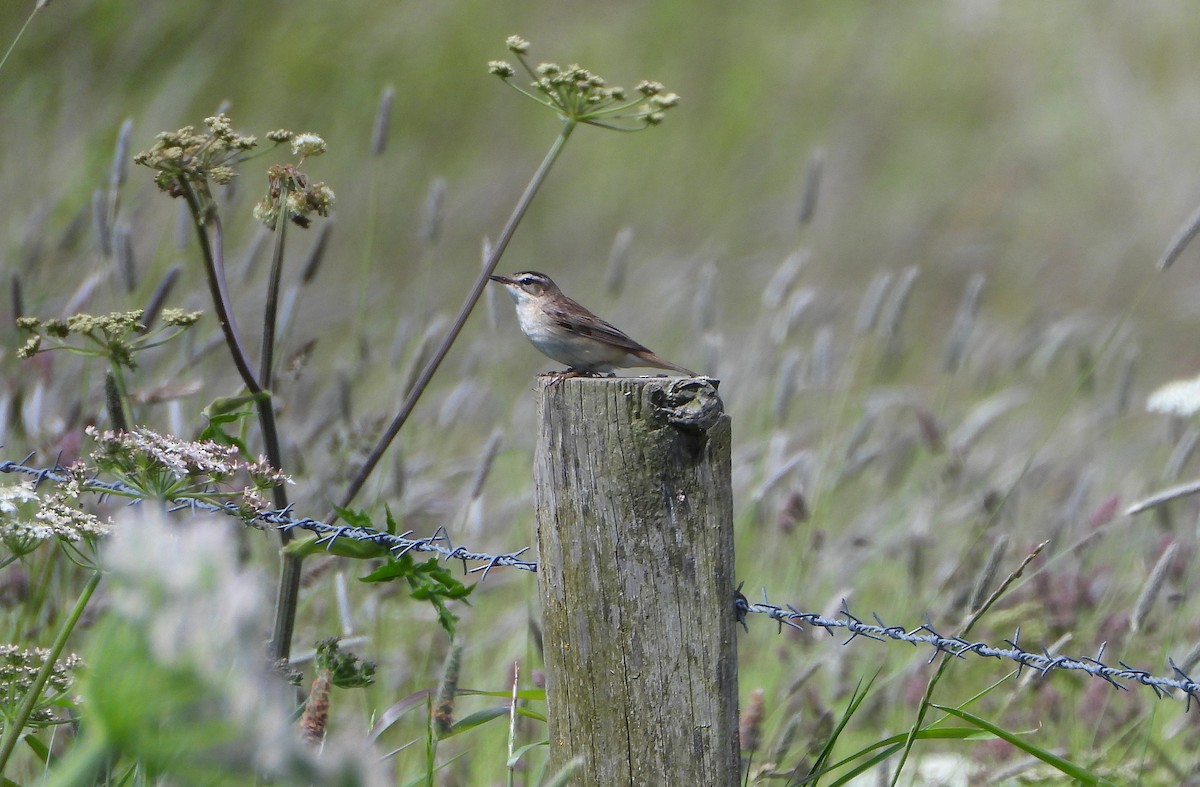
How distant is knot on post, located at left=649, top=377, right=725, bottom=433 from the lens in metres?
1.92

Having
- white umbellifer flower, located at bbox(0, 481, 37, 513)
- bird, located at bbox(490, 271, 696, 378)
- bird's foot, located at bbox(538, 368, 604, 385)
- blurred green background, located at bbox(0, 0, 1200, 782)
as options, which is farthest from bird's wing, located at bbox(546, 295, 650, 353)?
white umbellifer flower, located at bbox(0, 481, 37, 513)

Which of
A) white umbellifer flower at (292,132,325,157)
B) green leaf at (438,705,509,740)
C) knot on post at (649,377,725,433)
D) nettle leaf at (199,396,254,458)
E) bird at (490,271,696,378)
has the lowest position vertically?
green leaf at (438,705,509,740)

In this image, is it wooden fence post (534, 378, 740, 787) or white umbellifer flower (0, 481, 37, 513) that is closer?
white umbellifer flower (0, 481, 37, 513)

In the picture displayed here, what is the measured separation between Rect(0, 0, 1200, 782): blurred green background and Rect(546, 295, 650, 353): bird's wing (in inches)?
9.8

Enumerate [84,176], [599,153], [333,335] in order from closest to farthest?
[84,176] < [333,335] < [599,153]

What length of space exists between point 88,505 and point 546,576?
1.94 meters

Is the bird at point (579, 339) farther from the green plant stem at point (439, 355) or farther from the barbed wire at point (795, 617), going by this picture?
the barbed wire at point (795, 617)

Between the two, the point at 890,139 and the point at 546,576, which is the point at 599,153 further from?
the point at 546,576

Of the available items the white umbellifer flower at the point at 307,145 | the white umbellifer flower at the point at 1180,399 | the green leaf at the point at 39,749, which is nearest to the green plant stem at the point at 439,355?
the white umbellifer flower at the point at 307,145

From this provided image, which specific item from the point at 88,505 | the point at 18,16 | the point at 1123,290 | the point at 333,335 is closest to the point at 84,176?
the point at 18,16

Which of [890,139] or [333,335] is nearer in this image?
[333,335]

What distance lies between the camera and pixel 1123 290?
11844 millimetres

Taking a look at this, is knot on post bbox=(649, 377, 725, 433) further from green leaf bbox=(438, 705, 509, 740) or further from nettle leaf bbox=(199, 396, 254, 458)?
nettle leaf bbox=(199, 396, 254, 458)

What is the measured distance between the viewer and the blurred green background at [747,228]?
467 cm
